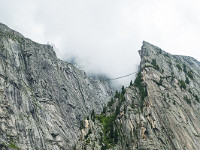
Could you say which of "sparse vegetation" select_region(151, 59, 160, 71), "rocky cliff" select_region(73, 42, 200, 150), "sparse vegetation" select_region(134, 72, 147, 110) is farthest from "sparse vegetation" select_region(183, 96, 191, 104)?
"sparse vegetation" select_region(151, 59, 160, 71)

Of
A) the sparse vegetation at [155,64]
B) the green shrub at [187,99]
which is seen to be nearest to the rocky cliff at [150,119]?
the green shrub at [187,99]

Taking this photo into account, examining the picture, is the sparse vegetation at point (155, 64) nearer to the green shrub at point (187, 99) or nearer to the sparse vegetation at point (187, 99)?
the sparse vegetation at point (187, 99)

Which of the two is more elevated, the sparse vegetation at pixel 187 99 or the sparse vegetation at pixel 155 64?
the sparse vegetation at pixel 155 64

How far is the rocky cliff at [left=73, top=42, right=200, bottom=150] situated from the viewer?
372 feet

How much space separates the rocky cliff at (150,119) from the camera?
372 ft

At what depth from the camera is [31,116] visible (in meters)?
199

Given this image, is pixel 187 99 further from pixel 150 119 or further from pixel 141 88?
pixel 150 119

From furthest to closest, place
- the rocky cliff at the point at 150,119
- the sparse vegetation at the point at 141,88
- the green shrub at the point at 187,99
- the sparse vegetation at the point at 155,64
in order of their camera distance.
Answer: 1. the sparse vegetation at the point at 155,64
2. the green shrub at the point at 187,99
3. the sparse vegetation at the point at 141,88
4. the rocky cliff at the point at 150,119

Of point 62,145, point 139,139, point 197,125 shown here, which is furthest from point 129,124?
point 62,145

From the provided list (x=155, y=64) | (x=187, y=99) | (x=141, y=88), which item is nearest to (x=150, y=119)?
(x=141, y=88)

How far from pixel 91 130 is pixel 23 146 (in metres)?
70.4

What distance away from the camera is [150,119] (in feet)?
396

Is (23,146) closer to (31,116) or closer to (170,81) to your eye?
(31,116)

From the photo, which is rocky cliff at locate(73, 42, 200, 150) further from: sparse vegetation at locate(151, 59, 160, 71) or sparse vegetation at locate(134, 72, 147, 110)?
sparse vegetation at locate(151, 59, 160, 71)
